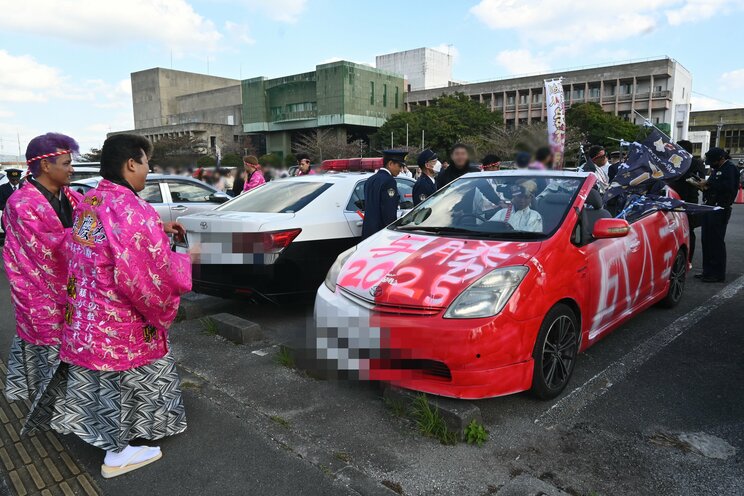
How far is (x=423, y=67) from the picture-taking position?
8106 centimetres

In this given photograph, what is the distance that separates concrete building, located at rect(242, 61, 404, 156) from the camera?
65125 mm

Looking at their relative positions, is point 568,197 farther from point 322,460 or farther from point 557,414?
point 322,460

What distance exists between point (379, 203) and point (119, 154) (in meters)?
2.79

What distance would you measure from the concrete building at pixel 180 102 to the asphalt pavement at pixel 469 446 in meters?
80.4

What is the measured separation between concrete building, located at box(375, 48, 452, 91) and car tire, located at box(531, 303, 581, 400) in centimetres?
7995

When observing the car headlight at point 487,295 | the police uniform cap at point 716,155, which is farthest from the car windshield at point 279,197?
the police uniform cap at point 716,155

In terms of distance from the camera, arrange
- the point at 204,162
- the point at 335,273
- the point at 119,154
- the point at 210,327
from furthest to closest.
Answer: the point at 204,162 < the point at 210,327 < the point at 335,273 < the point at 119,154

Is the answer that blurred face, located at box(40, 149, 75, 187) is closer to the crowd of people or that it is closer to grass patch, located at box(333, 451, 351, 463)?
the crowd of people

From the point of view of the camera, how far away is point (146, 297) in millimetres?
2561

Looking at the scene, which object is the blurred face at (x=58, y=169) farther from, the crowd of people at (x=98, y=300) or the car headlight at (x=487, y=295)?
the car headlight at (x=487, y=295)

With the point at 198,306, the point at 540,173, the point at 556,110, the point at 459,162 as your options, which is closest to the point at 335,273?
the point at 540,173

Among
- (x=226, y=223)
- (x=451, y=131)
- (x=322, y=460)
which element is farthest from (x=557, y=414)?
(x=451, y=131)

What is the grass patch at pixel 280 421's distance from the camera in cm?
319

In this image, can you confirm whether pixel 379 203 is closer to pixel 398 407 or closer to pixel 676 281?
pixel 398 407
